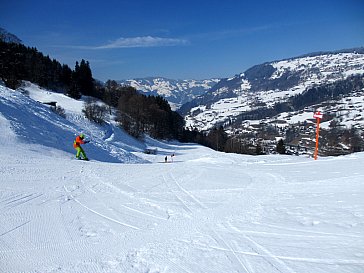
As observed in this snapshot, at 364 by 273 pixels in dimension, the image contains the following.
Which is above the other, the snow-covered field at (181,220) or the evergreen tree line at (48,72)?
the evergreen tree line at (48,72)

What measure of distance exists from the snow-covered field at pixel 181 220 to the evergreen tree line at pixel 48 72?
5341cm

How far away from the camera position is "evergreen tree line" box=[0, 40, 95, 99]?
202 ft

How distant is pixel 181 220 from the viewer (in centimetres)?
693

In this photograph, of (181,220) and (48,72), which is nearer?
(181,220)

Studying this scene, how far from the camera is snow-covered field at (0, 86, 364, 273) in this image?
482cm

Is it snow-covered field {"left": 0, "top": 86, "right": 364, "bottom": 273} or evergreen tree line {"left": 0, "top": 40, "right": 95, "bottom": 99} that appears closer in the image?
snow-covered field {"left": 0, "top": 86, "right": 364, "bottom": 273}

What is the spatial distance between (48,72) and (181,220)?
7798 cm

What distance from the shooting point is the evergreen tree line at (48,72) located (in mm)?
61578

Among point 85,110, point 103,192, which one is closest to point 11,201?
point 103,192

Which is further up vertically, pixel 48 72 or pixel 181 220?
pixel 48 72

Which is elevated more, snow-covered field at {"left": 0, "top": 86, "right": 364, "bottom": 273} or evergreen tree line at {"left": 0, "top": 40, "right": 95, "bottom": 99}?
evergreen tree line at {"left": 0, "top": 40, "right": 95, "bottom": 99}

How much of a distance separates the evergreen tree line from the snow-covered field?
5341cm

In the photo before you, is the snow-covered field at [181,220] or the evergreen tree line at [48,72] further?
the evergreen tree line at [48,72]

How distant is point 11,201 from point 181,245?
540 cm
